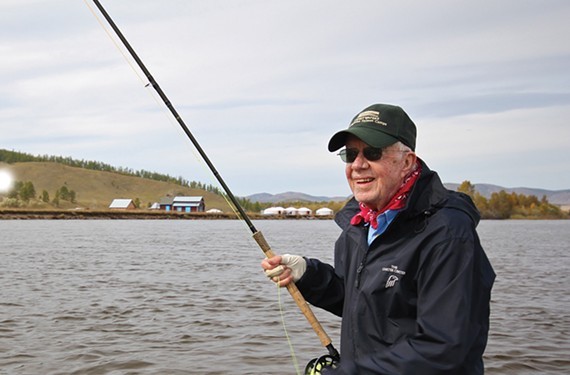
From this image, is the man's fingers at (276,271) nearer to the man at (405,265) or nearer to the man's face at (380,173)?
the man at (405,265)

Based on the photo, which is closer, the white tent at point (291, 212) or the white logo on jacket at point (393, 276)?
the white logo on jacket at point (393, 276)

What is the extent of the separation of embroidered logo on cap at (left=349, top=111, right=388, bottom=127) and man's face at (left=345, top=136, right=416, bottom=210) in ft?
0.33

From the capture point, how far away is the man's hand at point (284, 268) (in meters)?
3.89

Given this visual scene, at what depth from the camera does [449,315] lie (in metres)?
2.77

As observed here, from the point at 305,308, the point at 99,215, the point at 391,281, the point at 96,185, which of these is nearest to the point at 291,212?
the point at 99,215

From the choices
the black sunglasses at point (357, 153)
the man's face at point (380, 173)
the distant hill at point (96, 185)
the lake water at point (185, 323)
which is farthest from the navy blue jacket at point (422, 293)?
the distant hill at point (96, 185)

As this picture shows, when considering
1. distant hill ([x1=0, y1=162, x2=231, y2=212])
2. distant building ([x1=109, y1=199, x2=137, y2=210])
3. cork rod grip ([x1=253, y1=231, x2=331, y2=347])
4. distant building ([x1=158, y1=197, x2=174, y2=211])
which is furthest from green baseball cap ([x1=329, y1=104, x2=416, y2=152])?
distant hill ([x1=0, y1=162, x2=231, y2=212])

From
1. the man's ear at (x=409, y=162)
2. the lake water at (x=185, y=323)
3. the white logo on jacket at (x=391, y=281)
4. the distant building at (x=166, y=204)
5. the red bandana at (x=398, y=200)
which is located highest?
the distant building at (x=166, y=204)

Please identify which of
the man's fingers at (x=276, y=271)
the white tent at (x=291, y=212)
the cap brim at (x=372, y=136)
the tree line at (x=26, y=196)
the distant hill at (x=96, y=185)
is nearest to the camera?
the cap brim at (x=372, y=136)

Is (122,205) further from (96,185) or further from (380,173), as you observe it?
(380,173)

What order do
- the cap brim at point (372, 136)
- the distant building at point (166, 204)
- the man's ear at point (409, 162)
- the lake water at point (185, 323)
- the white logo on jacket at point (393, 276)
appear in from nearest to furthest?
1. the white logo on jacket at point (393, 276)
2. the cap brim at point (372, 136)
3. the man's ear at point (409, 162)
4. the lake water at point (185, 323)
5. the distant building at point (166, 204)

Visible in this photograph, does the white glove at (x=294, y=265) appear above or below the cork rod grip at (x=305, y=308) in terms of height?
above

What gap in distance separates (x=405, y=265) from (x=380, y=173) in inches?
20.0

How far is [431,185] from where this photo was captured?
3.12m
